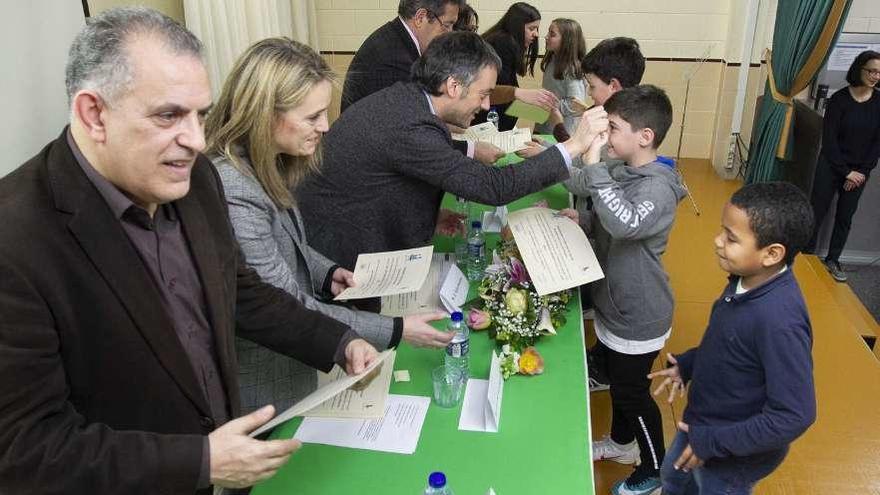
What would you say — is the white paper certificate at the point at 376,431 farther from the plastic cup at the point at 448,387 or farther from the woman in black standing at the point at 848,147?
the woman in black standing at the point at 848,147

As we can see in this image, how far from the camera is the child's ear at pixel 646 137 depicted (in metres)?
1.99

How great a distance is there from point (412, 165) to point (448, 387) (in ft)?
2.42

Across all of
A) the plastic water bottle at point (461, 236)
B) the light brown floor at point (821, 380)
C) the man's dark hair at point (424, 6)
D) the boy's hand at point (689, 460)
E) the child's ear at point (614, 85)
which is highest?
the man's dark hair at point (424, 6)

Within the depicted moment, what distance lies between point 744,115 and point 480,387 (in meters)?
5.12

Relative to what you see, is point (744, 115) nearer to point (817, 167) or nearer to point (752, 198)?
point (817, 167)

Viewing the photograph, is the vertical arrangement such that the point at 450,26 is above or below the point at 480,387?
above

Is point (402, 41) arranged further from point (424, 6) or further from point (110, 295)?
point (110, 295)

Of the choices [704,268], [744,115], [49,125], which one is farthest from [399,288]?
[744,115]

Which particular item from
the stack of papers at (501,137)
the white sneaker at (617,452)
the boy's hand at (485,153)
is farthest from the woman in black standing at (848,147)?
the white sneaker at (617,452)

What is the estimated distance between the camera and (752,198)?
1.60 meters

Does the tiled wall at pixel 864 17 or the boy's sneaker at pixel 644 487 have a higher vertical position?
the tiled wall at pixel 864 17

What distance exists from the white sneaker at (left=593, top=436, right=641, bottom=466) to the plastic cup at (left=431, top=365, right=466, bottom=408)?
112 centimetres

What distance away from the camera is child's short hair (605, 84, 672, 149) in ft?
6.56

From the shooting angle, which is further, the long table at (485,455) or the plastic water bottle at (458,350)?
the plastic water bottle at (458,350)
